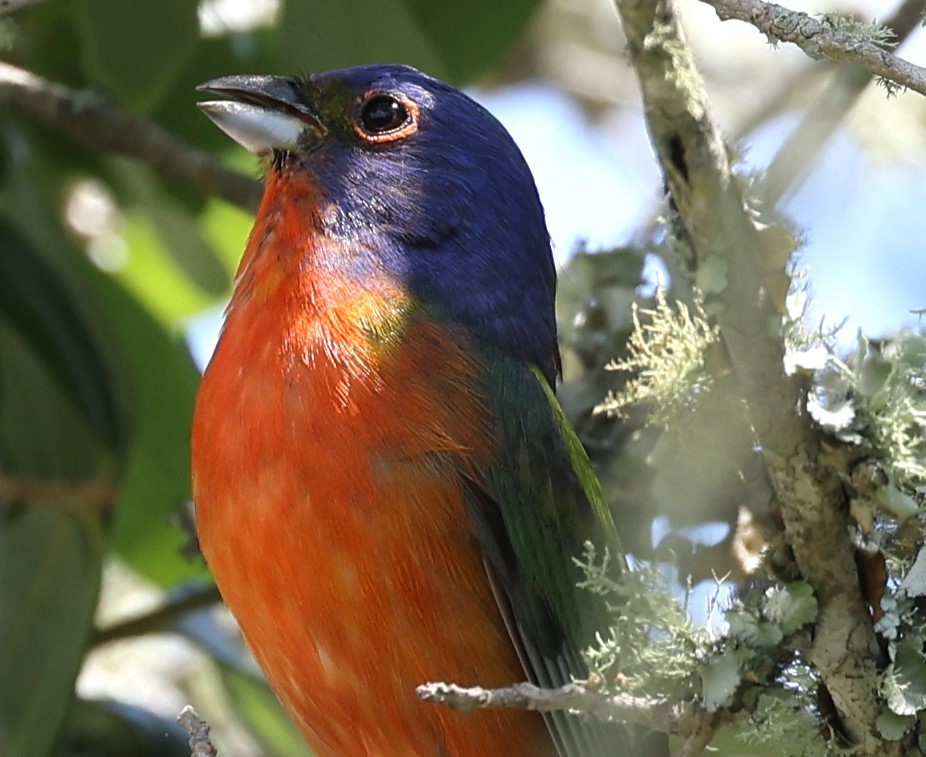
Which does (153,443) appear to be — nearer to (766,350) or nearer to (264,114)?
(264,114)

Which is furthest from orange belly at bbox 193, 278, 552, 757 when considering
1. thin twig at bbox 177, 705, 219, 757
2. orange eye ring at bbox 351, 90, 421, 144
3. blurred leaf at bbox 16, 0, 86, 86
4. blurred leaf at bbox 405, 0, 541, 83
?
blurred leaf at bbox 16, 0, 86, 86

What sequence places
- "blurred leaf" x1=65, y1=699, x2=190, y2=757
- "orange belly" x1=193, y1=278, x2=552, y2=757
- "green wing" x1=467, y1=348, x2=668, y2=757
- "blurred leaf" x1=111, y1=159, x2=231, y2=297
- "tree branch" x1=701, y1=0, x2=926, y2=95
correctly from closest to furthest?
"tree branch" x1=701, y1=0, x2=926, y2=95 → "orange belly" x1=193, y1=278, x2=552, y2=757 → "green wing" x1=467, y1=348, x2=668, y2=757 → "blurred leaf" x1=65, y1=699, x2=190, y2=757 → "blurred leaf" x1=111, y1=159, x2=231, y2=297

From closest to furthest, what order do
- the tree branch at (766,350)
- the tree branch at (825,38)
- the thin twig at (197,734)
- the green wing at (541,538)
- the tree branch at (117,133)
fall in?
the tree branch at (825,38) → the thin twig at (197,734) → the tree branch at (766,350) → the green wing at (541,538) → the tree branch at (117,133)

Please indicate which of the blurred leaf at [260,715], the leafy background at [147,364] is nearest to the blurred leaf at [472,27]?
the leafy background at [147,364]

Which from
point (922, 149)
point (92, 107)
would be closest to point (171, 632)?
point (92, 107)

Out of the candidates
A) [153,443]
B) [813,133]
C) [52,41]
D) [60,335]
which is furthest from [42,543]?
[813,133]

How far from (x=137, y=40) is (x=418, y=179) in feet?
2.54

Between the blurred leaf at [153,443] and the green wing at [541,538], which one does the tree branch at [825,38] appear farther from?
the blurred leaf at [153,443]

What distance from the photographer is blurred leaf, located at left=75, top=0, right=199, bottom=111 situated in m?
3.97

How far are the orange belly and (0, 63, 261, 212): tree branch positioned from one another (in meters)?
1.21

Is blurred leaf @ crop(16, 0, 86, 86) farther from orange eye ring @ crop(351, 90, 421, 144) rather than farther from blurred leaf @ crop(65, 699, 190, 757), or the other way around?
blurred leaf @ crop(65, 699, 190, 757)

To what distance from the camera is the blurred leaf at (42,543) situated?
3.86 metres

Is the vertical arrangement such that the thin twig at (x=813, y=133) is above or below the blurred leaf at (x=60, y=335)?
above

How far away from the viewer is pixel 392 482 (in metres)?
3.22
